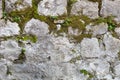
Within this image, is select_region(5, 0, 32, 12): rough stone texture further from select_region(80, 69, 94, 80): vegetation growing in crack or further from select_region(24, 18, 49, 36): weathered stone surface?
select_region(80, 69, 94, 80): vegetation growing in crack

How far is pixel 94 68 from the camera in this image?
2.82 m

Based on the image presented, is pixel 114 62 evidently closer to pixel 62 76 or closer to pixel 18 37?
pixel 62 76

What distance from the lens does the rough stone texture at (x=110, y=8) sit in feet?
9.21

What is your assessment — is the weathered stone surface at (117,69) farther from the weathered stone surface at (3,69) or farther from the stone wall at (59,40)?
the weathered stone surface at (3,69)

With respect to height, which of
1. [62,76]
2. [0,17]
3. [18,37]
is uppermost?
[0,17]

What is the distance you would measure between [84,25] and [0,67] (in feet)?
2.62

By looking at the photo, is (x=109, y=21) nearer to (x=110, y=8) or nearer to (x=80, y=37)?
(x=110, y=8)

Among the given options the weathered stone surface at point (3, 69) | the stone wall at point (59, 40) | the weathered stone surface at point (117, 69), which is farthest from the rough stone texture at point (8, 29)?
the weathered stone surface at point (117, 69)

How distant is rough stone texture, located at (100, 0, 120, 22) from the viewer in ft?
9.21

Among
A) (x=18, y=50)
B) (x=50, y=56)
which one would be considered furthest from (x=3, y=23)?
(x=50, y=56)

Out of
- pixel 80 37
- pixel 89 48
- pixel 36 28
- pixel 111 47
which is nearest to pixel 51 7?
pixel 36 28

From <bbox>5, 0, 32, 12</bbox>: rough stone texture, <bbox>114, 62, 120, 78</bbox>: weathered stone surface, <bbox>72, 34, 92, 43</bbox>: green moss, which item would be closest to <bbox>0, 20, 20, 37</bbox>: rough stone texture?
<bbox>5, 0, 32, 12</bbox>: rough stone texture

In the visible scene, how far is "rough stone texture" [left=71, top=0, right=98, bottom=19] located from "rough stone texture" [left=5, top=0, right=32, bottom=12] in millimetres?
392

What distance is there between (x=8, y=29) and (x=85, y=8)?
2.25 ft
